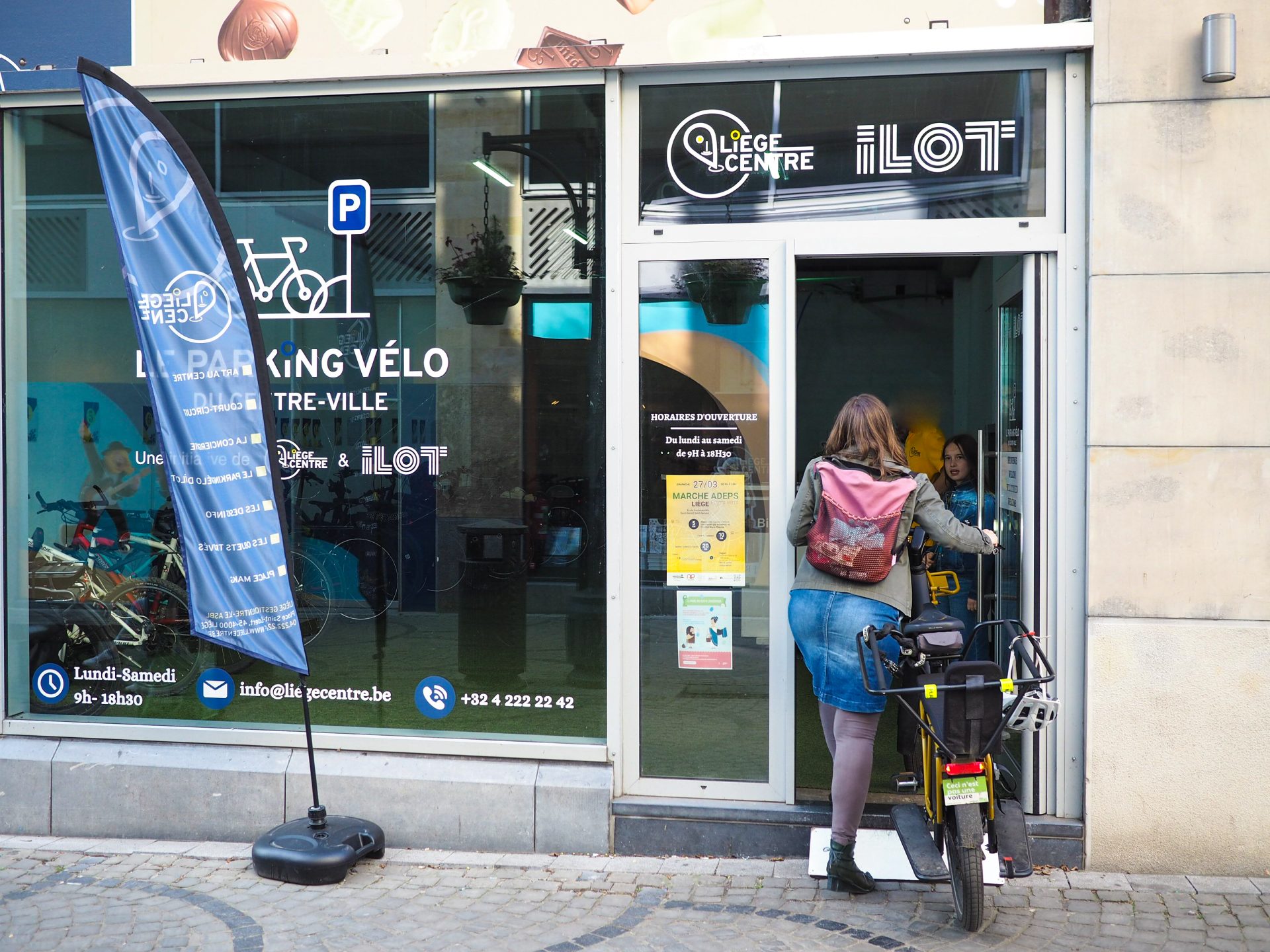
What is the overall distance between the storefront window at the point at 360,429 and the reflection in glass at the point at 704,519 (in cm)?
27

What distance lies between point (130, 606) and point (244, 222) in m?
2.03

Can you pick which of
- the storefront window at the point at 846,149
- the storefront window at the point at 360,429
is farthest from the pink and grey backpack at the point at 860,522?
the storefront window at the point at 846,149

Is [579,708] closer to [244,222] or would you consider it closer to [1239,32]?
[244,222]

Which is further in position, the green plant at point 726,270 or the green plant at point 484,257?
the green plant at point 484,257

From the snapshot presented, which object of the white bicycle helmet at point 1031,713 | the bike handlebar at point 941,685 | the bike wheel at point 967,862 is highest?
the bike handlebar at point 941,685

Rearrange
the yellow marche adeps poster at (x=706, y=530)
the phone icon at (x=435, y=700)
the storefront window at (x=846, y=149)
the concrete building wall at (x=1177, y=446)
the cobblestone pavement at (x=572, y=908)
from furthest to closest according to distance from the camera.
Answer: the phone icon at (x=435, y=700) < the yellow marche adeps poster at (x=706, y=530) < the storefront window at (x=846, y=149) < the concrete building wall at (x=1177, y=446) < the cobblestone pavement at (x=572, y=908)

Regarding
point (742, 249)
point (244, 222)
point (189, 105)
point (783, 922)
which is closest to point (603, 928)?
point (783, 922)

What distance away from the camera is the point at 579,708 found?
5.31m

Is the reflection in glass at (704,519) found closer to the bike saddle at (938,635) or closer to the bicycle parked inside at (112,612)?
the bike saddle at (938,635)

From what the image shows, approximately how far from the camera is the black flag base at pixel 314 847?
4668 millimetres

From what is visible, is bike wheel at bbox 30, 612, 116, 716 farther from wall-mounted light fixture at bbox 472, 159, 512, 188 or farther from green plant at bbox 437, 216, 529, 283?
wall-mounted light fixture at bbox 472, 159, 512, 188

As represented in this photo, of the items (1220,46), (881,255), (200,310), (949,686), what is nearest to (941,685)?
(949,686)

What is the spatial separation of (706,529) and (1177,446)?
6.71 ft

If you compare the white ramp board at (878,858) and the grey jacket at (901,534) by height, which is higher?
the grey jacket at (901,534)
